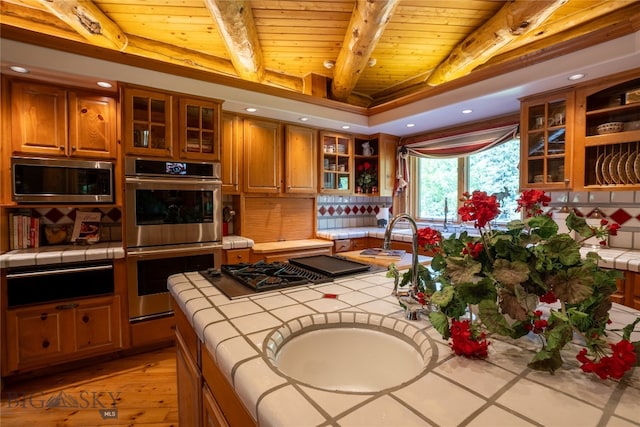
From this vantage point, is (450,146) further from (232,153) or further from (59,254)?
(59,254)

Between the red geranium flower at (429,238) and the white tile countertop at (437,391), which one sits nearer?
the white tile countertop at (437,391)

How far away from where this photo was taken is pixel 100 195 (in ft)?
8.23

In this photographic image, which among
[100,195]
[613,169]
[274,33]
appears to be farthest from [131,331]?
[613,169]

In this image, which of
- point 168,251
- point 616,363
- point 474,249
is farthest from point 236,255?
point 616,363

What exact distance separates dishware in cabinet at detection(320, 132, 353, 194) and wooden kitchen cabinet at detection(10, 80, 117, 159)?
2154 mm

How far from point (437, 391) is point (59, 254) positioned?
2.62 meters

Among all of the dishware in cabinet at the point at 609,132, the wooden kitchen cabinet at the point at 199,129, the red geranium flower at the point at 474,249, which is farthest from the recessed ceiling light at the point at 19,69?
the dishware in cabinet at the point at 609,132

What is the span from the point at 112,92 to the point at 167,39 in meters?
0.79

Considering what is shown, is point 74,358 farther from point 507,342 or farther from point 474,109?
point 474,109

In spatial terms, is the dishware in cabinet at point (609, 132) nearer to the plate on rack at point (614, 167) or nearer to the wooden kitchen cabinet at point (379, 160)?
the plate on rack at point (614, 167)

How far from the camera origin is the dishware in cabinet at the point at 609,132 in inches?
88.8

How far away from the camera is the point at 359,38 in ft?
8.07

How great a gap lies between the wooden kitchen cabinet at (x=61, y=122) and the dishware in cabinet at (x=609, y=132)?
3.78 meters

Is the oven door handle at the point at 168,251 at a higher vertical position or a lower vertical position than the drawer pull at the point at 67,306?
higher
